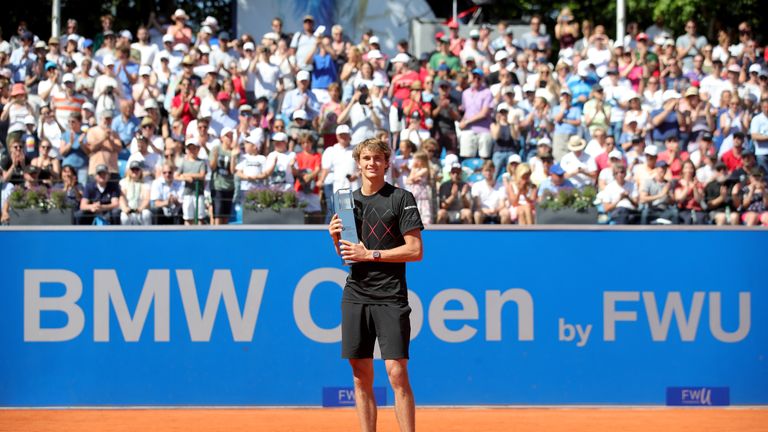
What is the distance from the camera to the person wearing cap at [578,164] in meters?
14.9

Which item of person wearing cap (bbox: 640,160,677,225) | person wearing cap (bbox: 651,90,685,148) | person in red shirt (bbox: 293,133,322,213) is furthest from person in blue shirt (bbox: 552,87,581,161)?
Answer: person in red shirt (bbox: 293,133,322,213)

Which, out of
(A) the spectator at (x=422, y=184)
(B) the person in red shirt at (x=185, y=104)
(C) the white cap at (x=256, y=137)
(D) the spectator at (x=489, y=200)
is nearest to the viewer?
(A) the spectator at (x=422, y=184)

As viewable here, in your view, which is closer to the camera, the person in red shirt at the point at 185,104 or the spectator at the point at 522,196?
the spectator at the point at 522,196

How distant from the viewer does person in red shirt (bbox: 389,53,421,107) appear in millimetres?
17625

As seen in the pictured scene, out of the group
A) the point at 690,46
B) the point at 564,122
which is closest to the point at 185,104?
the point at 564,122

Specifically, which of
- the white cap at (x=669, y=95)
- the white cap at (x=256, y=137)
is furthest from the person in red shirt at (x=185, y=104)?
the white cap at (x=669, y=95)

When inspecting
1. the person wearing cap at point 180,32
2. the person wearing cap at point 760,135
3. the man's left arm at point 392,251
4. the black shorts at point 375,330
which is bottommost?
the black shorts at point 375,330

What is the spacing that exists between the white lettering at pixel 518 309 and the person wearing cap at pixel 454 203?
2.38 m

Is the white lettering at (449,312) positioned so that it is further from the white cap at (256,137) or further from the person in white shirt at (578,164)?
the white cap at (256,137)

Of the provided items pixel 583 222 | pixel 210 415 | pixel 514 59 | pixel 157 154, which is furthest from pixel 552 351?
pixel 514 59

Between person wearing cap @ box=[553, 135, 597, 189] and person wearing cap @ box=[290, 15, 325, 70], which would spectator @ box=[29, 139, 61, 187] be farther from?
person wearing cap @ box=[553, 135, 597, 189]

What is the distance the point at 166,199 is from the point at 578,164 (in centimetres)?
572

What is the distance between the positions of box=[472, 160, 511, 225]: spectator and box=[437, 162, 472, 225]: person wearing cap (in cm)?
15

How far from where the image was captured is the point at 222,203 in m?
11.8
